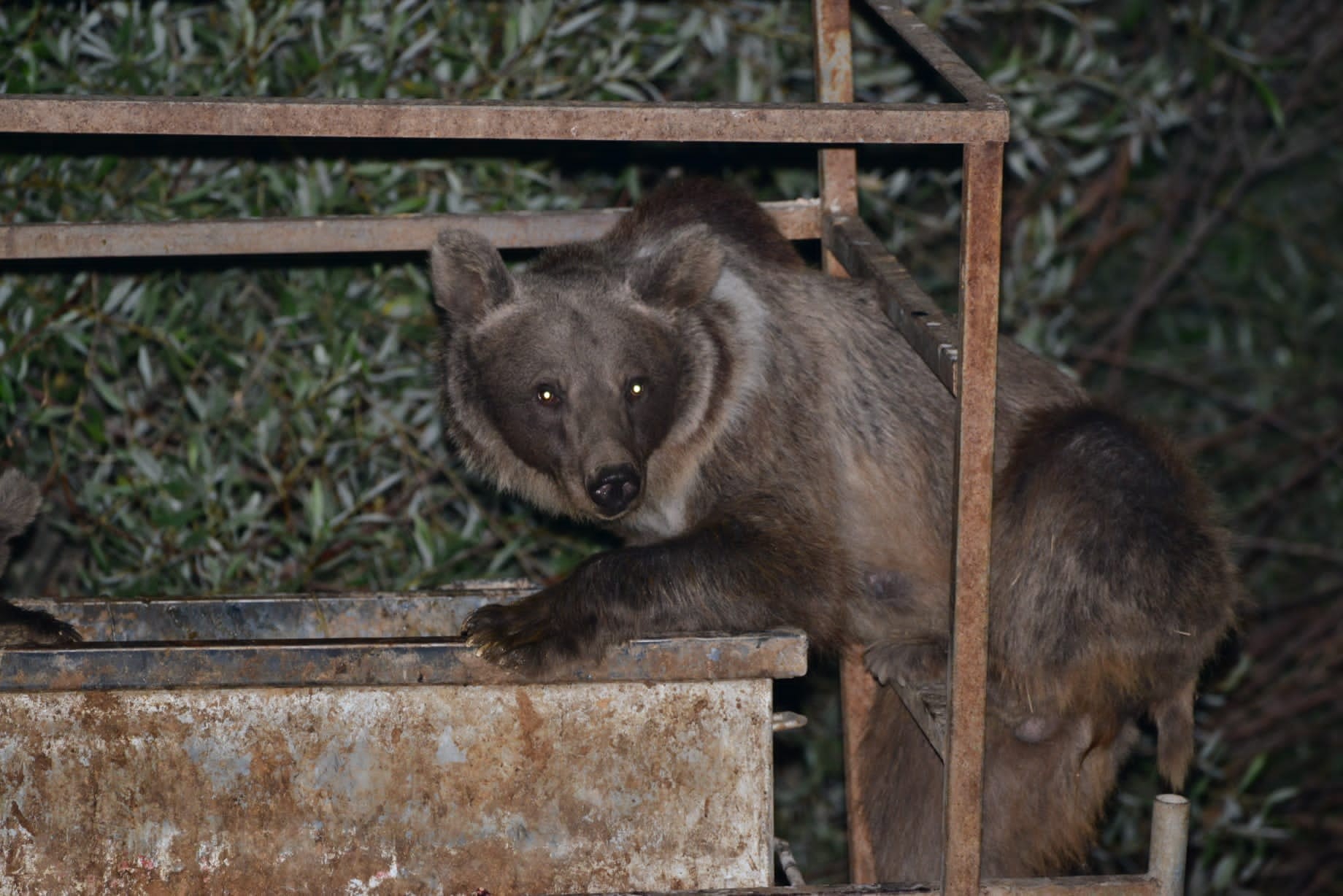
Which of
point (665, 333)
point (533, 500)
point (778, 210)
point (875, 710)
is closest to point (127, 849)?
point (533, 500)

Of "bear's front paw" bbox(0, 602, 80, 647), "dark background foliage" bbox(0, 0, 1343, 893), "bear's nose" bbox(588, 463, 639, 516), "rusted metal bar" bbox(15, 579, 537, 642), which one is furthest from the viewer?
"dark background foliage" bbox(0, 0, 1343, 893)

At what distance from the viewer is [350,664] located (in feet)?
9.53

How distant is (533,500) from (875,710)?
1137 millimetres

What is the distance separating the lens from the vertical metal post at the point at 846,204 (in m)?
4.14

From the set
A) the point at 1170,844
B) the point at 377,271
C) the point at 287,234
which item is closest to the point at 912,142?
the point at 1170,844

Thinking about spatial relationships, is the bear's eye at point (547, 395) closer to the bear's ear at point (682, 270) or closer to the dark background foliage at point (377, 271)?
the bear's ear at point (682, 270)

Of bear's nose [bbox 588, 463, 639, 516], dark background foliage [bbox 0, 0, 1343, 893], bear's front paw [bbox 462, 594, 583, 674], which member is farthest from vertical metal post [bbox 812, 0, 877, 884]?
bear's front paw [bbox 462, 594, 583, 674]

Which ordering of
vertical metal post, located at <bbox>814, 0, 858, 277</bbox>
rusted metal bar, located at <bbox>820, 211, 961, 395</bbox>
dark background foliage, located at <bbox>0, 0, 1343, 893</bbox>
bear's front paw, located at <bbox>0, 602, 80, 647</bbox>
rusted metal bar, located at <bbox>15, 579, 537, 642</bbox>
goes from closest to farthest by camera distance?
1. rusted metal bar, located at <bbox>820, 211, 961, 395</bbox>
2. bear's front paw, located at <bbox>0, 602, 80, 647</bbox>
3. rusted metal bar, located at <bbox>15, 579, 537, 642</bbox>
4. vertical metal post, located at <bbox>814, 0, 858, 277</bbox>
5. dark background foliage, located at <bbox>0, 0, 1343, 893</bbox>

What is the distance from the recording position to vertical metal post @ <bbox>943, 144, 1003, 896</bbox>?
2.61 metres

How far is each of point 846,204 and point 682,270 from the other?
77 cm

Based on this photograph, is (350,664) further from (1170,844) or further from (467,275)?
(1170,844)

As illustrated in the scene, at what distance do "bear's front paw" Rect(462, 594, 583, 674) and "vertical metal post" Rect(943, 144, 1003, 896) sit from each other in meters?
0.77

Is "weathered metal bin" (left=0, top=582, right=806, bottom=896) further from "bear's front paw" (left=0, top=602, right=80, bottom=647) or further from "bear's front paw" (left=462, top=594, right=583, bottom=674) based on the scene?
"bear's front paw" (left=0, top=602, right=80, bottom=647)

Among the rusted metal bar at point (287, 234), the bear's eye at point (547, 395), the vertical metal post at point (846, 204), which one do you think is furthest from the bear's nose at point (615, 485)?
the vertical metal post at point (846, 204)
